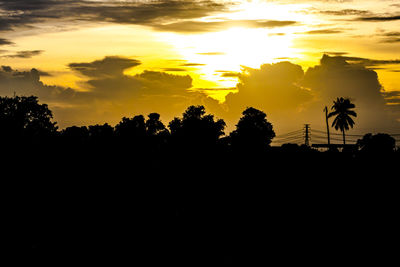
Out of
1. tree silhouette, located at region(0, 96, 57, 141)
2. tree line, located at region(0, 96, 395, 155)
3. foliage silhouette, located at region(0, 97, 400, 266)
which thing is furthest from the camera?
tree silhouette, located at region(0, 96, 57, 141)

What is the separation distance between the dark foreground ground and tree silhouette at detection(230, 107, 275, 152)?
32.0 metres

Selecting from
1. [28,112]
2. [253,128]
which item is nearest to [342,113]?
[253,128]

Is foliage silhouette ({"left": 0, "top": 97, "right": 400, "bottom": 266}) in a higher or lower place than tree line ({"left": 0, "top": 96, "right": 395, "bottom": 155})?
lower

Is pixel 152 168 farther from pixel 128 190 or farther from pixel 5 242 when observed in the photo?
pixel 5 242

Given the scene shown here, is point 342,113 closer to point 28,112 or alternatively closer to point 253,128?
point 253,128

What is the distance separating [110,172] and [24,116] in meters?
53.4

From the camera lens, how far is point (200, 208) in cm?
6100

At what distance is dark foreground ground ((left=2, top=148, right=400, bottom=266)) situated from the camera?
4297 cm

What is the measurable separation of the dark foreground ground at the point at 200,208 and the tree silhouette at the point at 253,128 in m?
32.0

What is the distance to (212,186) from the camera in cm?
7538

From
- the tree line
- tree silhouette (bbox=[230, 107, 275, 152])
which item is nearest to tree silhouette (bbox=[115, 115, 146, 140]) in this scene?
the tree line

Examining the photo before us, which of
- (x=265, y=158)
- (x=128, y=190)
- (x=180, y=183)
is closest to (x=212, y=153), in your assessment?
(x=265, y=158)

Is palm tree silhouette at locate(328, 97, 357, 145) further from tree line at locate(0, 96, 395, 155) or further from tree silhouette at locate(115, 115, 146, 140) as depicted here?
tree silhouette at locate(115, 115, 146, 140)

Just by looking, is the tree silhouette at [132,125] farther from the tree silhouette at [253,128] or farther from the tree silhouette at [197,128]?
the tree silhouette at [253,128]
